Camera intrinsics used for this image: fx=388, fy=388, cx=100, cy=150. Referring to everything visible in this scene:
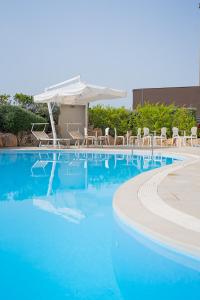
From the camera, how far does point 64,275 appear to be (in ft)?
9.53

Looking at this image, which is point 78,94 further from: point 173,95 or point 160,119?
point 173,95

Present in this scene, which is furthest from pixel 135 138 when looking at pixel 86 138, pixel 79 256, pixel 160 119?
pixel 79 256

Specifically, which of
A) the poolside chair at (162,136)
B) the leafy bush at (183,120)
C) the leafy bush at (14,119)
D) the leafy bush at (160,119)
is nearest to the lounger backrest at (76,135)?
the leafy bush at (14,119)

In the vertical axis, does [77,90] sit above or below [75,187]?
above

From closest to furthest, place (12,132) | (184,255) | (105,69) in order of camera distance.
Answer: (184,255) → (12,132) → (105,69)

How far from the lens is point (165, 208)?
4.33 metres

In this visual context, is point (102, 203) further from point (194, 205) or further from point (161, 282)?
point (161, 282)

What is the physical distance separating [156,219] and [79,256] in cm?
98

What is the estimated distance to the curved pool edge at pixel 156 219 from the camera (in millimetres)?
3271

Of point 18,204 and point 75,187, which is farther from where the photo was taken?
point 75,187

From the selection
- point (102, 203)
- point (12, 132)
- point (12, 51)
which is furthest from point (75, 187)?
point (12, 51)

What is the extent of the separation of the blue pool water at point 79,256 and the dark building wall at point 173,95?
20.3 metres

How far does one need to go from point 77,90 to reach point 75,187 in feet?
26.1

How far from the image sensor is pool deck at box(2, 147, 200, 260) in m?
3.36
